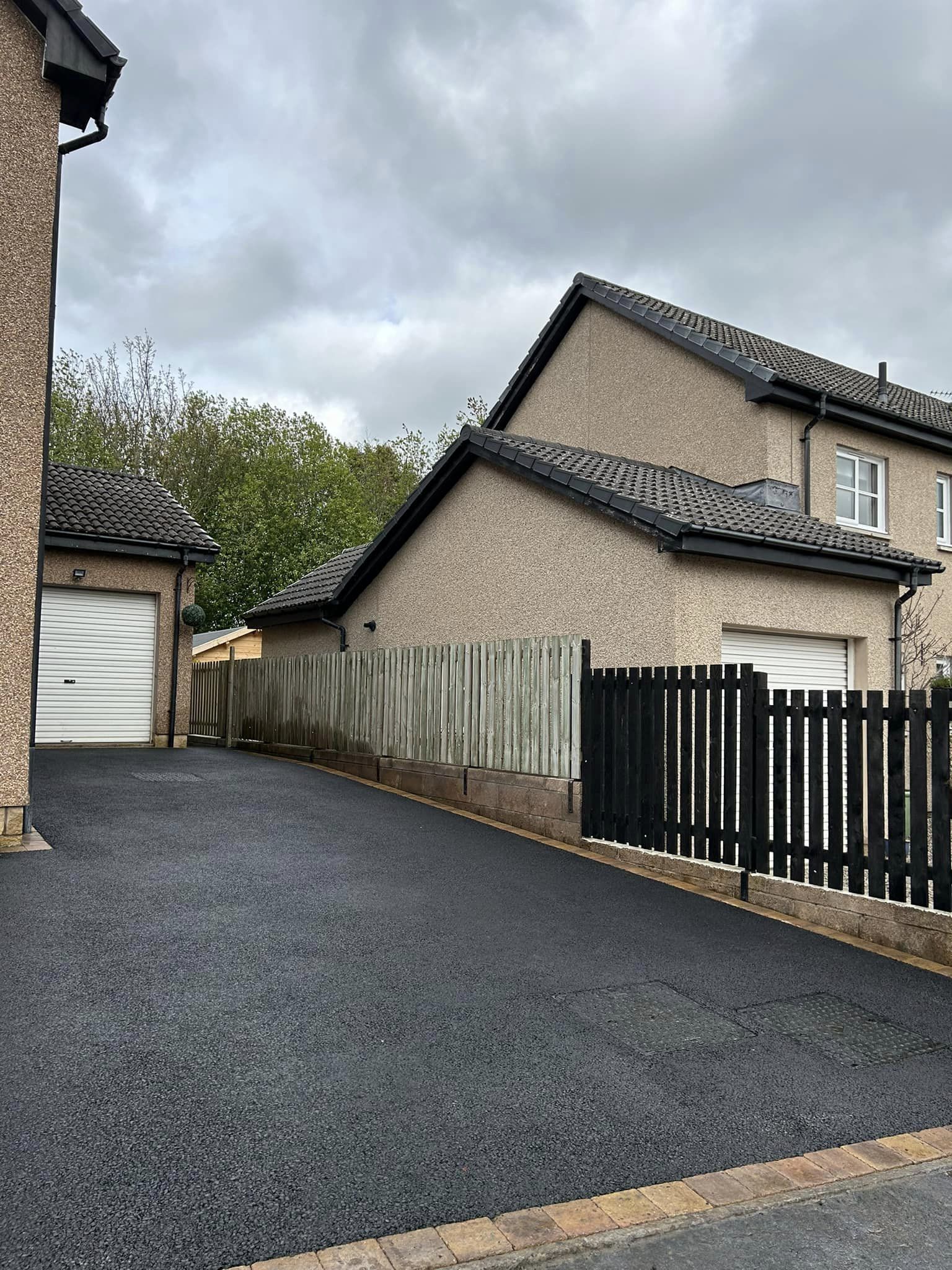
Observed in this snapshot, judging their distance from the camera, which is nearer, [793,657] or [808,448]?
[793,657]

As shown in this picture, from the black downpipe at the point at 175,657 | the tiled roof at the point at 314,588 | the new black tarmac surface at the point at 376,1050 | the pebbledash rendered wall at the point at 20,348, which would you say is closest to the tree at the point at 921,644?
the new black tarmac surface at the point at 376,1050

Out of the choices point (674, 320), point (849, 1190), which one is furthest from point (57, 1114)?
point (674, 320)

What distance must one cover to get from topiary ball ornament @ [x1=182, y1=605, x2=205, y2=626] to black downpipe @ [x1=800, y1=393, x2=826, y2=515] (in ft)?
34.7

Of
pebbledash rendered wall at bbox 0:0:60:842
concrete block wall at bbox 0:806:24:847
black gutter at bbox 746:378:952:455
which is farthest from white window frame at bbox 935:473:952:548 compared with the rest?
concrete block wall at bbox 0:806:24:847

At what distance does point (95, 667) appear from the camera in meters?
16.6

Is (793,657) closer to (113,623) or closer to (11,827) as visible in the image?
(11,827)

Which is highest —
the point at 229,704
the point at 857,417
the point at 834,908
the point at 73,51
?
the point at 73,51

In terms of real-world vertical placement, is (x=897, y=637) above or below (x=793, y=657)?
above

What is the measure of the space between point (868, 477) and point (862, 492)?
0.41m

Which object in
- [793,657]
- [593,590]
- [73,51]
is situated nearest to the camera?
[73,51]

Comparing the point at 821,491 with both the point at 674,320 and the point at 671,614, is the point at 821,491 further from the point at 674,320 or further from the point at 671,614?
the point at 671,614

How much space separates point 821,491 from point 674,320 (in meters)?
4.15

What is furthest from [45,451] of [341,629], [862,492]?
[862,492]

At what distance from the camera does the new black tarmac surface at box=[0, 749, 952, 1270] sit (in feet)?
9.74
